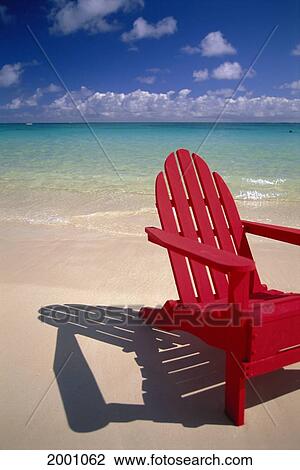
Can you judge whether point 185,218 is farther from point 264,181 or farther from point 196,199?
point 264,181

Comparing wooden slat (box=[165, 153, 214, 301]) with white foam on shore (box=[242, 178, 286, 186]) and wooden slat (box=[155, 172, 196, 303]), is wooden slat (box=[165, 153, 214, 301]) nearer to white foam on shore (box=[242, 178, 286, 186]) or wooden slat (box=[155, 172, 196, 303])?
wooden slat (box=[155, 172, 196, 303])

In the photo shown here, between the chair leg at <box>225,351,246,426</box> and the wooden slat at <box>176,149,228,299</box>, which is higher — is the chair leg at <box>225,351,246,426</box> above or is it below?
below

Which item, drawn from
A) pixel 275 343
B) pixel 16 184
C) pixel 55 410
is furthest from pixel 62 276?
pixel 16 184

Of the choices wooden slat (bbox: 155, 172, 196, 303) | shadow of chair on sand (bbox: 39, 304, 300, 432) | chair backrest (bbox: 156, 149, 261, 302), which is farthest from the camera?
chair backrest (bbox: 156, 149, 261, 302)

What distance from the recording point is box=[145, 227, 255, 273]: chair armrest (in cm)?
134

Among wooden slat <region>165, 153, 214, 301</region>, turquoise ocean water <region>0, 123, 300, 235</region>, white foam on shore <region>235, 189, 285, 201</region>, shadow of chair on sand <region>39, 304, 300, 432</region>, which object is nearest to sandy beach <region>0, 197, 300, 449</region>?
shadow of chair on sand <region>39, 304, 300, 432</region>

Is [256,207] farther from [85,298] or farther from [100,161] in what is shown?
[100,161]

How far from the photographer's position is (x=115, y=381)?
1846mm

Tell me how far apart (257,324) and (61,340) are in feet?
4.09

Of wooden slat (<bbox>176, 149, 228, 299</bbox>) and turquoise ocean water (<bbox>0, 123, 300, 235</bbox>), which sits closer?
wooden slat (<bbox>176, 149, 228, 299</bbox>)

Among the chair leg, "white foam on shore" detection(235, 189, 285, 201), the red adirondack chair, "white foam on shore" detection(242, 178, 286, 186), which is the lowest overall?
the chair leg

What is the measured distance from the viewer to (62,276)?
322 centimetres

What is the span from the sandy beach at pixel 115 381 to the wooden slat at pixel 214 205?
0.65 m

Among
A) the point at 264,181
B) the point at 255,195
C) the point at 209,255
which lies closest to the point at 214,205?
the point at 209,255
